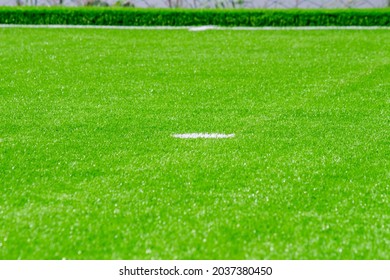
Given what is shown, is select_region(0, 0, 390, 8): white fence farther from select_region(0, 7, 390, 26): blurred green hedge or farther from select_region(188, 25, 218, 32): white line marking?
select_region(188, 25, 218, 32): white line marking

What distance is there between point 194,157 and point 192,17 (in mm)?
7968

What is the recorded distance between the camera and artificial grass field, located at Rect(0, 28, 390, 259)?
11.6ft

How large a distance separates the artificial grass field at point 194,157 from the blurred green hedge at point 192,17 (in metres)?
3.42

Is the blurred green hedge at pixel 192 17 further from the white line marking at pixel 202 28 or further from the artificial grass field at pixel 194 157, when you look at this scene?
the artificial grass field at pixel 194 157

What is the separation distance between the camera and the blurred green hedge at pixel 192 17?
1226 cm

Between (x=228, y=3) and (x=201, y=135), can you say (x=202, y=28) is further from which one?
(x=201, y=135)

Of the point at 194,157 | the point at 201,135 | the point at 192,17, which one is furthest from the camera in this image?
the point at 192,17

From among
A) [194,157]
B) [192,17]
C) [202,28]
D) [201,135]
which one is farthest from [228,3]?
[194,157]

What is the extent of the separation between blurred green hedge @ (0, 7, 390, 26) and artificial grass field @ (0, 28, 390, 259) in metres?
3.42

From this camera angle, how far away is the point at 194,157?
480 cm

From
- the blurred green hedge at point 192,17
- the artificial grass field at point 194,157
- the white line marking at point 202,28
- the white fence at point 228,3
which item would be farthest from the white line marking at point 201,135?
the white fence at point 228,3

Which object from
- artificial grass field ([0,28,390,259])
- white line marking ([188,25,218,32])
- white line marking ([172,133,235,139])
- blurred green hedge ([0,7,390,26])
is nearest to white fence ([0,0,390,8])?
blurred green hedge ([0,7,390,26])

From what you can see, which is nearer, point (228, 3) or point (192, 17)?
point (192, 17)
